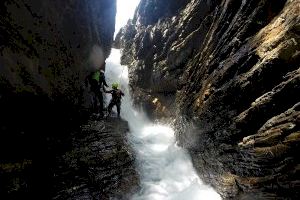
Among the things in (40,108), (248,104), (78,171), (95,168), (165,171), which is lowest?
(248,104)

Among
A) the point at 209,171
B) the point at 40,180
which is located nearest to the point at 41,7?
the point at 40,180

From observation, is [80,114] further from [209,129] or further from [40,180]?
[209,129]

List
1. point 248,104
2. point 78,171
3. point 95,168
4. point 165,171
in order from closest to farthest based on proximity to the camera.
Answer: point 248,104 → point 78,171 → point 95,168 → point 165,171

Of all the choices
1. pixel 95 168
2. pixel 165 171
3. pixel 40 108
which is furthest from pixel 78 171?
pixel 165 171

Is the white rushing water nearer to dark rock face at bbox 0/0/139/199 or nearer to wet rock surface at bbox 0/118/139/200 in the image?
wet rock surface at bbox 0/118/139/200

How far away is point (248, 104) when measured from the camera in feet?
30.3

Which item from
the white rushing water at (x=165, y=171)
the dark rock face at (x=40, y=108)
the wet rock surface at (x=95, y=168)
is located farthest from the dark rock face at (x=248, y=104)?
the dark rock face at (x=40, y=108)

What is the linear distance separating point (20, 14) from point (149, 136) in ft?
33.1

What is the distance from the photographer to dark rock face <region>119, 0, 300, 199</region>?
25.2 ft

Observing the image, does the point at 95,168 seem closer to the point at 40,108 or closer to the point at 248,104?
the point at 40,108

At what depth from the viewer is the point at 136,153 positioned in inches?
561

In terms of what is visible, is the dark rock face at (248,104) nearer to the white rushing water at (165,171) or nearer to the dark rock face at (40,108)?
the white rushing water at (165,171)

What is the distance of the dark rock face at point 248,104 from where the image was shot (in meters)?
7.68

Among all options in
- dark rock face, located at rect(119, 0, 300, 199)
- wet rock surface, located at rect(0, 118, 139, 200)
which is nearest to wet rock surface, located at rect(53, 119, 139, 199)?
wet rock surface, located at rect(0, 118, 139, 200)
